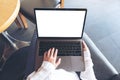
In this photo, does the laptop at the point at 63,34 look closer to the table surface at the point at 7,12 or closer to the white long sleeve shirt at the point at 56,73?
the white long sleeve shirt at the point at 56,73

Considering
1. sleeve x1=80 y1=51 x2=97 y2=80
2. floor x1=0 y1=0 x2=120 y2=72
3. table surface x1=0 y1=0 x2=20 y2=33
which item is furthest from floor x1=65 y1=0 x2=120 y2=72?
table surface x1=0 y1=0 x2=20 y2=33

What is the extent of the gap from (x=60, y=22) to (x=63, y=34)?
0.10 metres

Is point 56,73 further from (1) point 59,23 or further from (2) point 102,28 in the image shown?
(2) point 102,28

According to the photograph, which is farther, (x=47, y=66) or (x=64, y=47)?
(x=64, y=47)

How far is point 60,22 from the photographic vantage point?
92cm

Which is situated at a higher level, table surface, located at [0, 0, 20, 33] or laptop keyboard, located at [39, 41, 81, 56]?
table surface, located at [0, 0, 20, 33]

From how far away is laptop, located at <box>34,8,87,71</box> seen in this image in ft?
2.86

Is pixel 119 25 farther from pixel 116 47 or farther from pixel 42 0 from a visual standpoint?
pixel 42 0

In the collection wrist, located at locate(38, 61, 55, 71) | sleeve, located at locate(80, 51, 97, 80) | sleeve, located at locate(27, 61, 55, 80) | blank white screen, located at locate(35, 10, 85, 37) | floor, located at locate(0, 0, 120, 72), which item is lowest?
floor, located at locate(0, 0, 120, 72)

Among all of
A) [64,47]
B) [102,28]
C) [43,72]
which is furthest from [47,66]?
[102,28]

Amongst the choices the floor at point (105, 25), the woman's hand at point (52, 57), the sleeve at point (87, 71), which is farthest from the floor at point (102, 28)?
the woman's hand at point (52, 57)

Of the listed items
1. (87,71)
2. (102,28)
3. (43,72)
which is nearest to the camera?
(43,72)

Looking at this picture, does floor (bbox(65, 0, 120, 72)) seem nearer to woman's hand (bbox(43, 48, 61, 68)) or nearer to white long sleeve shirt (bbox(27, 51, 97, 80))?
white long sleeve shirt (bbox(27, 51, 97, 80))

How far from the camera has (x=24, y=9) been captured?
1361 mm
